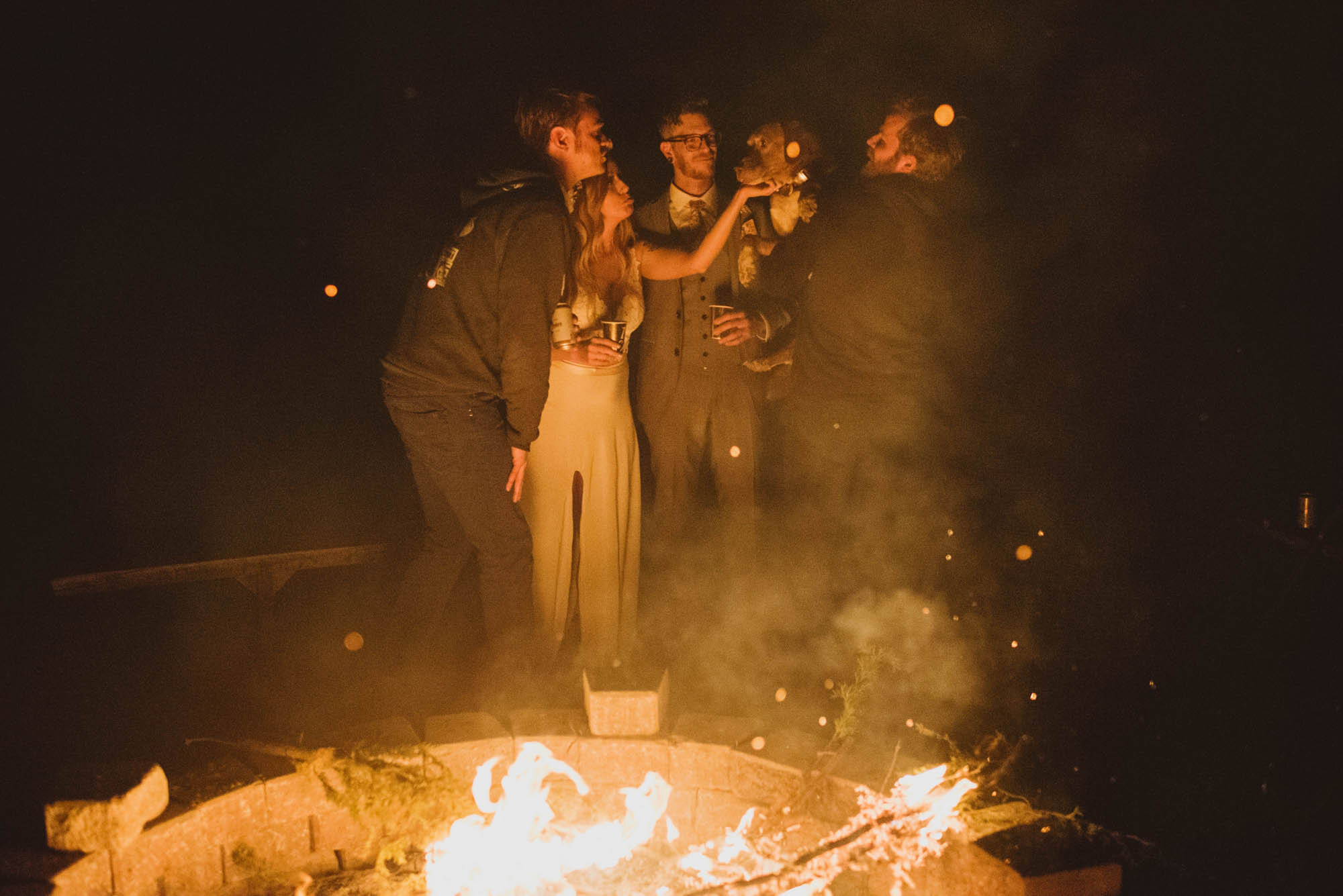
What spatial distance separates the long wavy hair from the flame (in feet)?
6.05

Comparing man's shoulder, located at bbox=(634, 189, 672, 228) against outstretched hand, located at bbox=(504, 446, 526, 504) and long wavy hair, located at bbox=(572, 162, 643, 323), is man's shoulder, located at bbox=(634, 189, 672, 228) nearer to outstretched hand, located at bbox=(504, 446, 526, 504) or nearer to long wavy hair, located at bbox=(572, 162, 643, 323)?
long wavy hair, located at bbox=(572, 162, 643, 323)

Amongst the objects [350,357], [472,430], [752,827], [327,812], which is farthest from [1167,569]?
[350,357]

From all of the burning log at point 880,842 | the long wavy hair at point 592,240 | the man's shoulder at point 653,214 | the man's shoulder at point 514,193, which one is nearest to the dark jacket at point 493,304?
the man's shoulder at point 514,193

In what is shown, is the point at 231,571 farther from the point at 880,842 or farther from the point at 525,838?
the point at 880,842

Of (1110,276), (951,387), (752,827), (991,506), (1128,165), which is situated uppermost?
(1128,165)

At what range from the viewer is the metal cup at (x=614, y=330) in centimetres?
399

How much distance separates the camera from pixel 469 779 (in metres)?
3.31

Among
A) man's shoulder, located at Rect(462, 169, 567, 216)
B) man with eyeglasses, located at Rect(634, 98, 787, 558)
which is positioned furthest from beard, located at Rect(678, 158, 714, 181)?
man's shoulder, located at Rect(462, 169, 567, 216)

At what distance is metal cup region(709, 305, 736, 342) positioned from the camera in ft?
14.4

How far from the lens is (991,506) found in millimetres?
5137

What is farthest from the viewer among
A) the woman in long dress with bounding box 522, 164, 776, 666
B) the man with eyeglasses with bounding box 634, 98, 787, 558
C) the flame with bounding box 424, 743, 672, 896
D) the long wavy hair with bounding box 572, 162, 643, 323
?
the man with eyeglasses with bounding box 634, 98, 787, 558

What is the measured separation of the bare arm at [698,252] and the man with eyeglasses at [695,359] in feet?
0.27

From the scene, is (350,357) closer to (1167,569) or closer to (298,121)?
(298,121)

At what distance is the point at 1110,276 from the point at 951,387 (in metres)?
0.97
